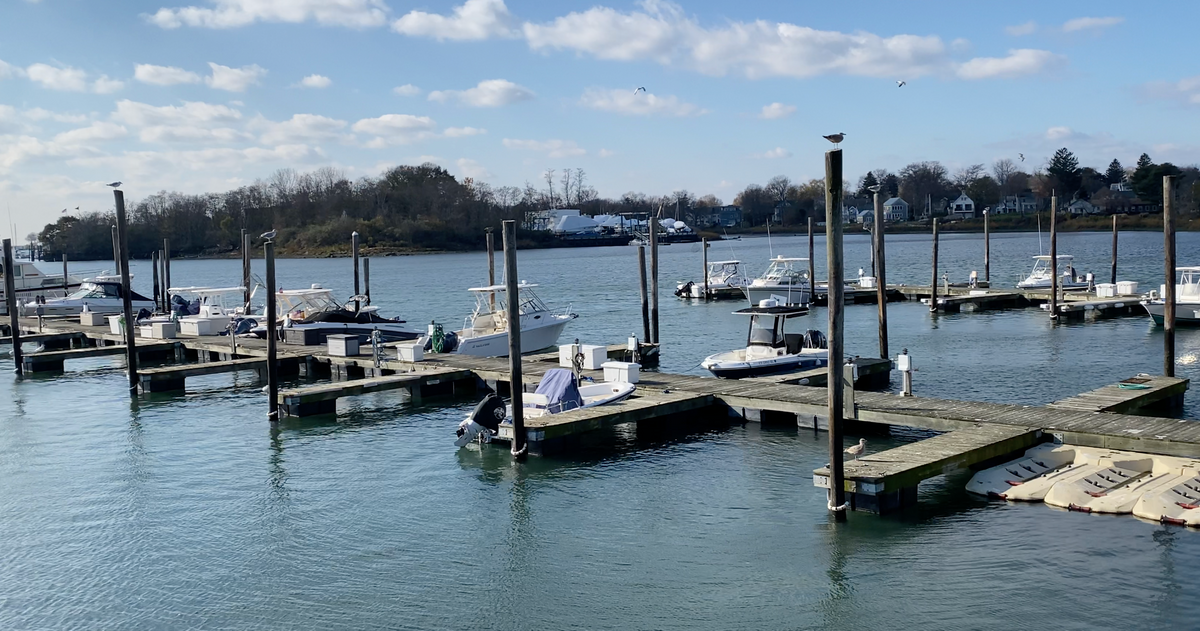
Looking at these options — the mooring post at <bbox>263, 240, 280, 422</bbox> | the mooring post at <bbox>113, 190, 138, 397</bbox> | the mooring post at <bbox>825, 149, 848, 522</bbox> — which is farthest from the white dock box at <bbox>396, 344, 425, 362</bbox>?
the mooring post at <bbox>825, 149, 848, 522</bbox>

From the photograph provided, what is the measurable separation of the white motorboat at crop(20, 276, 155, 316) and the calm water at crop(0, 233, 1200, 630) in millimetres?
23618

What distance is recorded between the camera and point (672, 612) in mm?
11477

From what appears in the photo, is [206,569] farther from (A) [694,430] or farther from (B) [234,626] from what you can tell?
(A) [694,430]

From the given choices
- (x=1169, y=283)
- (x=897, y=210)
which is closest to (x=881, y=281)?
(x=1169, y=283)

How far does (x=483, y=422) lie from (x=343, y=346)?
1134cm

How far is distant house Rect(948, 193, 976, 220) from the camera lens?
164875 millimetres

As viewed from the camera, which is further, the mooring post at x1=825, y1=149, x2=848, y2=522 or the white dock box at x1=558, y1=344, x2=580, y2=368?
the white dock box at x1=558, y1=344, x2=580, y2=368

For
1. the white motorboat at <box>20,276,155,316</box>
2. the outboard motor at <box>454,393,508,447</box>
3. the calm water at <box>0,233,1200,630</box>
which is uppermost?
the white motorboat at <box>20,276,155,316</box>

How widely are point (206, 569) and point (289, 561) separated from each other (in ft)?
3.35

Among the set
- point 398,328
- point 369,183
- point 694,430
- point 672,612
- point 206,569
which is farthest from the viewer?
point 369,183

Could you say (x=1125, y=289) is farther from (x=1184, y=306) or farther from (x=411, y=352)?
(x=411, y=352)

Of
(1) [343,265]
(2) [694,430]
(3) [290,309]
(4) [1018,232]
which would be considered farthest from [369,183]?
(2) [694,430]

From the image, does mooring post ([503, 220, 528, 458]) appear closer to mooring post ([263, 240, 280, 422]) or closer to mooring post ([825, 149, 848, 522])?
mooring post ([825, 149, 848, 522])

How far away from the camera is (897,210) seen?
17850 cm
